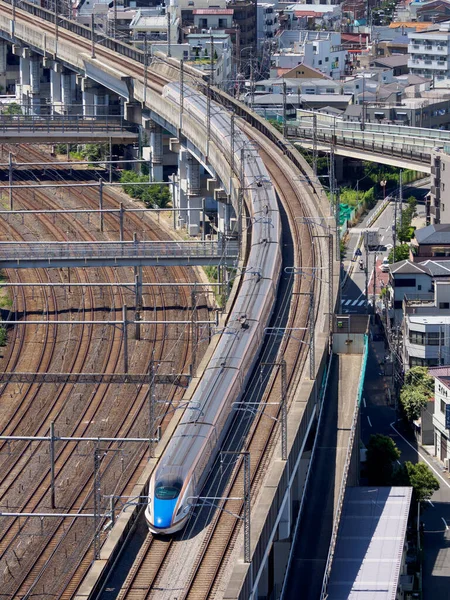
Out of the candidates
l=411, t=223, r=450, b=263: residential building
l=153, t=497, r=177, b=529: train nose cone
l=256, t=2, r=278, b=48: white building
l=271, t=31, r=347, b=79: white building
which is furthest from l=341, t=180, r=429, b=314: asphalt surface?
l=256, t=2, r=278, b=48: white building

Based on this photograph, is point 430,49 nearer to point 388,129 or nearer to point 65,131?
point 388,129

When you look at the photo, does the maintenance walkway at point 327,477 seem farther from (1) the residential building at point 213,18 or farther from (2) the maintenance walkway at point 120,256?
(1) the residential building at point 213,18

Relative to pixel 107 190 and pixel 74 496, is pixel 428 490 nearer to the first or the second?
pixel 74 496

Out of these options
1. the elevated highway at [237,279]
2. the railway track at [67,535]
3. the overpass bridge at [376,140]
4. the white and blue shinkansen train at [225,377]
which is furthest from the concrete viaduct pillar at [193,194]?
the railway track at [67,535]

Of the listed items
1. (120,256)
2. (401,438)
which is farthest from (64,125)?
(401,438)

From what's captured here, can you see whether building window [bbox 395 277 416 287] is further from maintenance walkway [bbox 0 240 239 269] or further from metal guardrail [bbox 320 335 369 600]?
metal guardrail [bbox 320 335 369 600]

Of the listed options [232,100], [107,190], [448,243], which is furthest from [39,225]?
[448,243]
